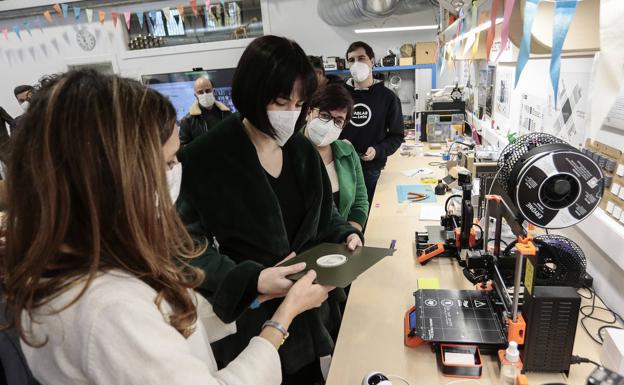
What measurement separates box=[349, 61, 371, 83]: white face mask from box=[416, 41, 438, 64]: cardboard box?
7.97 feet

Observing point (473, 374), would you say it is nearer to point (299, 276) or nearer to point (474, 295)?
point (474, 295)

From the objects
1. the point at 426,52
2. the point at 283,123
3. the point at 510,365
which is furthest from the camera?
the point at 426,52

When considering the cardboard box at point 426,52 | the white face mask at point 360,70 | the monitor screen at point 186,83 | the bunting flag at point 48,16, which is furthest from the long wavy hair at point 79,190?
the bunting flag at point 48,16

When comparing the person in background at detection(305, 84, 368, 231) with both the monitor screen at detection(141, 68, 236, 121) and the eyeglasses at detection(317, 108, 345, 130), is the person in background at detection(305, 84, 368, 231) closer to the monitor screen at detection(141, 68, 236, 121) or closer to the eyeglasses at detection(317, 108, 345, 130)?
the eyeglasses at detection(317, 108, 345, 130)

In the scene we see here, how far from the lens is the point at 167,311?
2.38 feet

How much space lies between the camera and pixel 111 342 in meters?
0.59

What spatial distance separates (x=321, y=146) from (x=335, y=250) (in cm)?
81

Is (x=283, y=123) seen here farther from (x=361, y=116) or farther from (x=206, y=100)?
(x=206, y=100)

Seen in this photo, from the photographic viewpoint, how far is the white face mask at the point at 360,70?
9.82ft

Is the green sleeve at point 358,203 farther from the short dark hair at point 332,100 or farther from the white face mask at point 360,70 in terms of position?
the white face mask at point 360,70

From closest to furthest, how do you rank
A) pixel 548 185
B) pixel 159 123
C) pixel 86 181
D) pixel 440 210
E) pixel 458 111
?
pixel 86 181
pixel 159 123
pixel 548 185
pixel 440 210
pixel 458 111

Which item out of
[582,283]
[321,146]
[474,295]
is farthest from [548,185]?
[321,146]

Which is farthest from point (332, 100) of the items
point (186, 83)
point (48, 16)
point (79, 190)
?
point (48, 16)

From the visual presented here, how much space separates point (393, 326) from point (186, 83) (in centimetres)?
579
